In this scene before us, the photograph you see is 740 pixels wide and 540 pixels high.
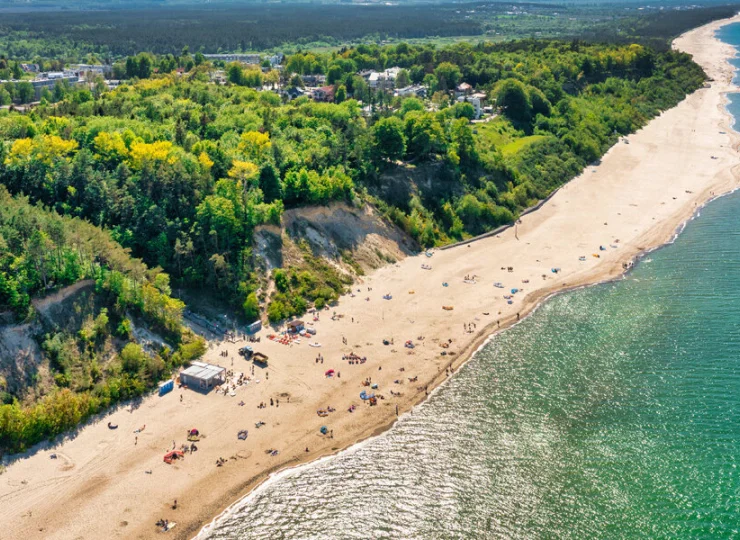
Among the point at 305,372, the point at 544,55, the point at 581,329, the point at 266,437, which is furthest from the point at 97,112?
the point at 544,55

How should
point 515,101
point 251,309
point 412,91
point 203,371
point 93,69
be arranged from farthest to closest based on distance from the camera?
1. point 93,69
2. point 412,91
3. point 515,101
4. point 251,309
5. point 203,371

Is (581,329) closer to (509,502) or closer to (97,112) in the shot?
(509,502)

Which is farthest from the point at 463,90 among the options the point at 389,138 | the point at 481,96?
the point at 389,138

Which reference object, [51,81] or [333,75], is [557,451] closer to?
[333,75]

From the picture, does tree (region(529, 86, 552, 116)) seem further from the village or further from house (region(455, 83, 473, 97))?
house (region(455, 83, 473, 97))

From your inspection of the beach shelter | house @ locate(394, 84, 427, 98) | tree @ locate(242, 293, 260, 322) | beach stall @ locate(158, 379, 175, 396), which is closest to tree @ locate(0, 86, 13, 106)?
house @ locate(394, 84, 427, 98)

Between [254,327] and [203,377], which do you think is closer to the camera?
[203,377]

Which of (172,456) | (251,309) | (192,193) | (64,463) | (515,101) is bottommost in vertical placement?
(172,456)
